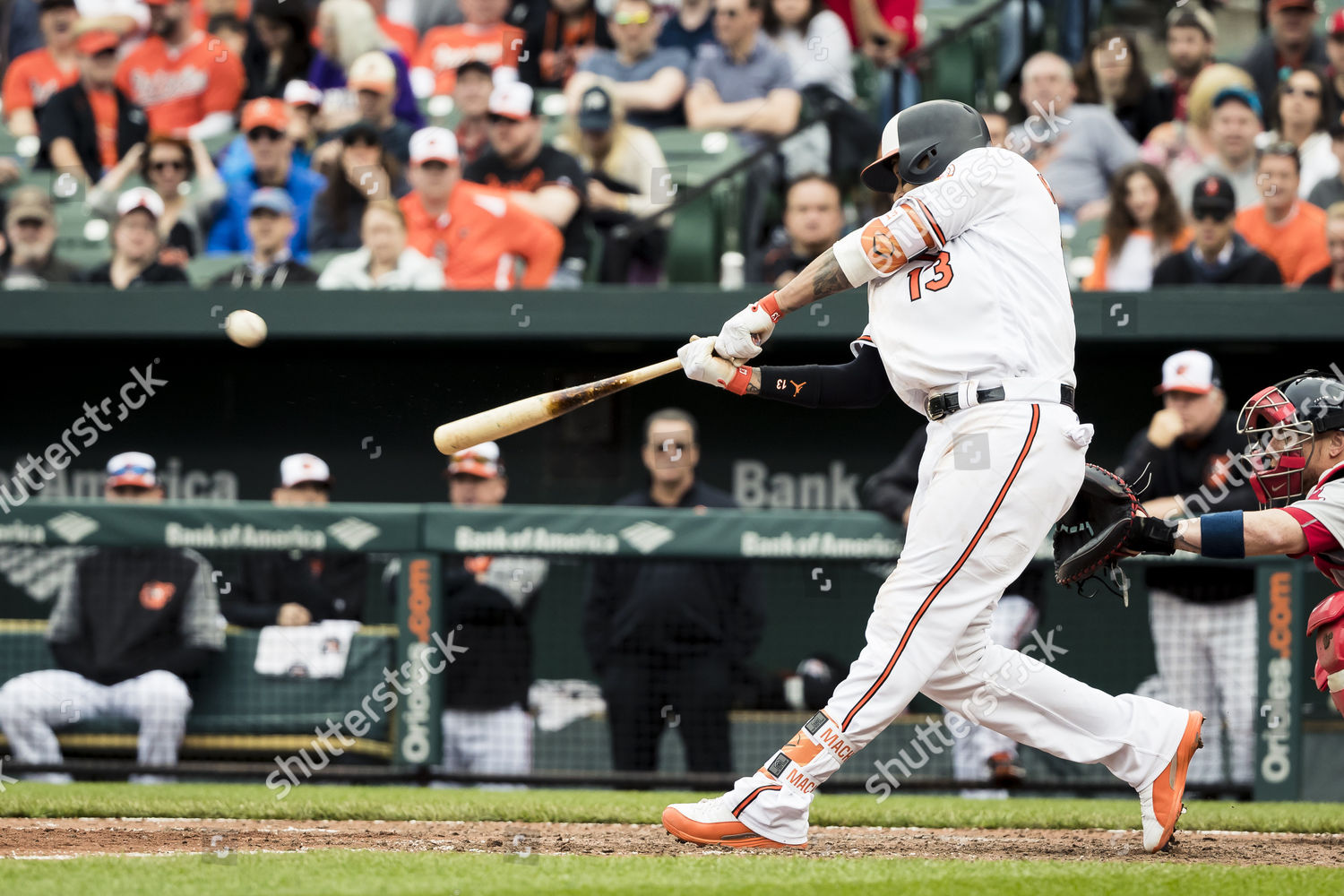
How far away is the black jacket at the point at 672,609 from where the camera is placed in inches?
238

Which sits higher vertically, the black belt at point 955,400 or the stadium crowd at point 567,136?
the stadium crowd at point 567,136

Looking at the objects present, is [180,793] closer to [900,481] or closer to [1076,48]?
[900,481]

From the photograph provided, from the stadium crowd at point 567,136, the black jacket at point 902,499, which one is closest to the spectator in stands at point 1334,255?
the stadium crowd at point 567,136

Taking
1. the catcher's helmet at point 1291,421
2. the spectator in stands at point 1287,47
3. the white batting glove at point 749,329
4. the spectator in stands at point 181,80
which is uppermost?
the spectator in stands at point 181,80

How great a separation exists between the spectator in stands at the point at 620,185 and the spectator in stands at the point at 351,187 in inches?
36.9

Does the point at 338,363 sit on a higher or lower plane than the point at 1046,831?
higher

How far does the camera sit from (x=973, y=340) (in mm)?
3848

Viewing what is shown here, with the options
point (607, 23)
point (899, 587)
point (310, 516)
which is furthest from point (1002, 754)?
point (607, 23)

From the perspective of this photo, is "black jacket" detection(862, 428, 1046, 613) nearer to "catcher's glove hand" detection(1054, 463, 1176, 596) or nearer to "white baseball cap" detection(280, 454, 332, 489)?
"catcher's glove hand" detection(1054, 463, 1176, 596)

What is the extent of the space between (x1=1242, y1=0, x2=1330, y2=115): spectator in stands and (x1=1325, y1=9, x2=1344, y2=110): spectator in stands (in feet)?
0.72

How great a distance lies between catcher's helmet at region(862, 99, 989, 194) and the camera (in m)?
4.03

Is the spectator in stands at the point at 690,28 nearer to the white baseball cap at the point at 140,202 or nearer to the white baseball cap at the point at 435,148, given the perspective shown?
the white baseball cap at the point at 435,148

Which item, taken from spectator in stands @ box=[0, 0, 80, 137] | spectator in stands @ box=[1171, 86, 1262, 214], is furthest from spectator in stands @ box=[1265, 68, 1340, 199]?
spectator in stands @ box=[0, 0, 80, 137]

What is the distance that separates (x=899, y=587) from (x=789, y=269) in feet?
12.5
